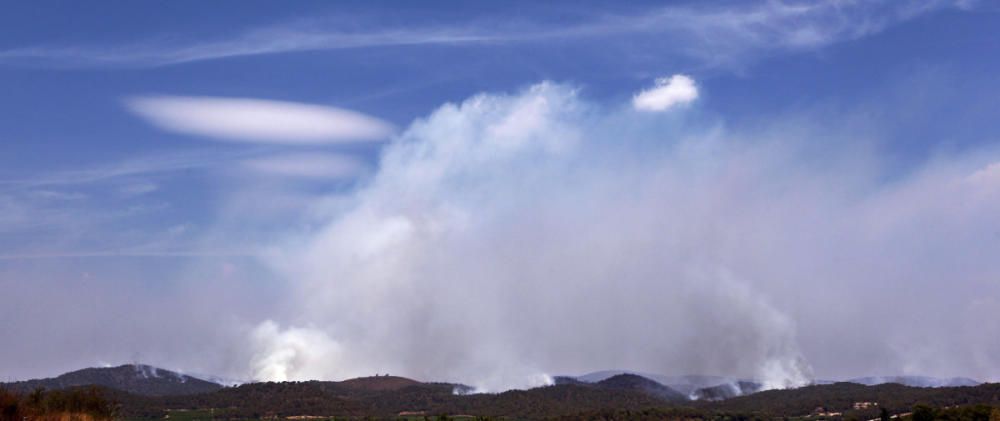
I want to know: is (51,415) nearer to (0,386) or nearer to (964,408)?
(0,386)

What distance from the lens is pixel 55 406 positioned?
102 meters

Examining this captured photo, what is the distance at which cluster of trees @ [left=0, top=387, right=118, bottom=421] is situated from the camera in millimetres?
70438

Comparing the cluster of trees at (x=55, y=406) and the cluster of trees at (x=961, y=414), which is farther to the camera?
the cluster of trees at (x=961, y=414)

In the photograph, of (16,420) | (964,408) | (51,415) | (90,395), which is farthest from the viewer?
(964,408)

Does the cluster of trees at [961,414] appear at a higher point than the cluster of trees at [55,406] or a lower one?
higher

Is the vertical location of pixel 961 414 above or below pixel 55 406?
above

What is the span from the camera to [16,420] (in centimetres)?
6788

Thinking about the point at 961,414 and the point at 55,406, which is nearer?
the point at 55,406

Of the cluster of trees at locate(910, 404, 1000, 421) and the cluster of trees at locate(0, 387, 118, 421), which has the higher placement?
the cluster of trees at locate(910, 404, 1000, 421)

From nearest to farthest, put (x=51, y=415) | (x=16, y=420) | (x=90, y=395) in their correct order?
(x=16, y=420), (x=51, y=415), (x=90, y=395)

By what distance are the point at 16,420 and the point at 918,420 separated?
6406 inches

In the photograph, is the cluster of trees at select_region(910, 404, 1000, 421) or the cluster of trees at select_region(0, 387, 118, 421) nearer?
the cluster of trees at select_region(0, 387, 118, 421)

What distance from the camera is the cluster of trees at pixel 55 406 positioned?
7044cm

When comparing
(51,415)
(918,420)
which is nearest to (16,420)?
(51,415)
